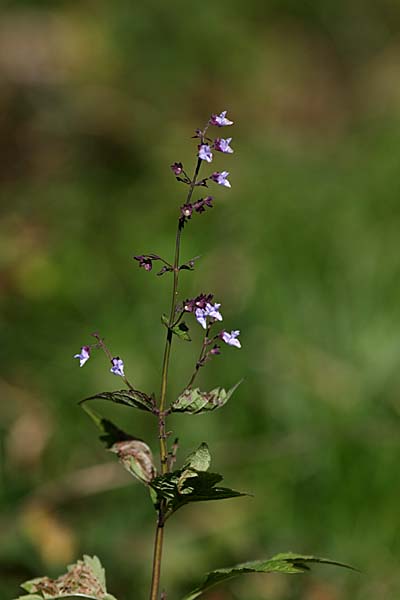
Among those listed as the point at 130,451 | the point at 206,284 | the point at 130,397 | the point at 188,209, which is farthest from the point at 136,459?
the point at 206,284

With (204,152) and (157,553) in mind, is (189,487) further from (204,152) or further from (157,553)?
(204,152)

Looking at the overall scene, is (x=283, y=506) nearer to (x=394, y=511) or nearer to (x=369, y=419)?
(x=394, y=511)

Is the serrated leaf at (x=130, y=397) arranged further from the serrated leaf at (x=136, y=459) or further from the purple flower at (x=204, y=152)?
the purple flower at (x=204, y=152)

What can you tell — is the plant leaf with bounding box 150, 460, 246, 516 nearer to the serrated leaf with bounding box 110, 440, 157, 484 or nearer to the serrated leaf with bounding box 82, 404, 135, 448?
the serrated leaf with bounding box 110, 440, 157, 484

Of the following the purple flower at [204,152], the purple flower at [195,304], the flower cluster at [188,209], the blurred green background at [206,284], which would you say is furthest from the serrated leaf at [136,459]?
the blurred green background at [206,284]

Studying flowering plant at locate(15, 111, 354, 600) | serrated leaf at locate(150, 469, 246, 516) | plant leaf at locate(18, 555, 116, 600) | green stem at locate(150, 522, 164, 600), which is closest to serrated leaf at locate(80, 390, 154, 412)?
flowering plant at locate(15, 111, 354, 600)

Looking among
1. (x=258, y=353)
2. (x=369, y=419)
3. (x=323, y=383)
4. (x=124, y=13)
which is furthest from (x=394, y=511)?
(x=124, y=13)
